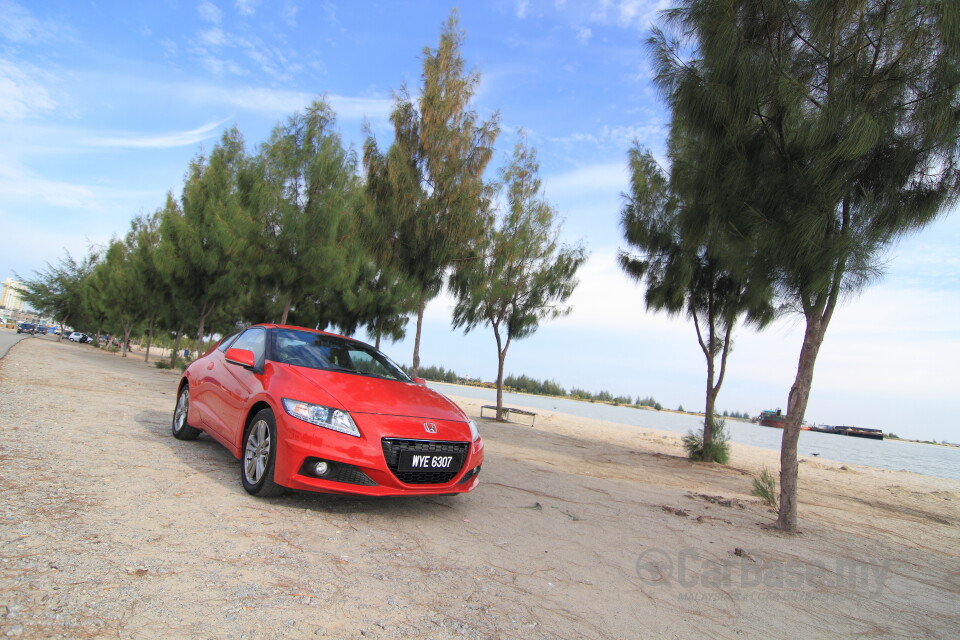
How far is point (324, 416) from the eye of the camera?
3.90 meters

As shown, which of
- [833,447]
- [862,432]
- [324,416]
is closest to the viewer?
[324,416]

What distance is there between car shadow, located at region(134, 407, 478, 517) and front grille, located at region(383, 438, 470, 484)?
1.35ft

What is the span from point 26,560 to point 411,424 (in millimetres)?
2316

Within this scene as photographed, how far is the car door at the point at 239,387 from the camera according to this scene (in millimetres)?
4531

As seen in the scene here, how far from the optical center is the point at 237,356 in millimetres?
4672

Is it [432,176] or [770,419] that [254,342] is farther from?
[770,419]

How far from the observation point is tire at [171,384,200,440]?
19.9 ft

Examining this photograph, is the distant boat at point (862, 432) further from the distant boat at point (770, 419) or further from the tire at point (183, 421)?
the tire at point (183, 421)

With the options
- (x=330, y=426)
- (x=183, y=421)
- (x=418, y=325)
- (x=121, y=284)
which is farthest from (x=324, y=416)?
(x=121, y=284)

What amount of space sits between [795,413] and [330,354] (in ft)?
16.5

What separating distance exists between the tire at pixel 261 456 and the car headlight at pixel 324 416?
0.22 metres

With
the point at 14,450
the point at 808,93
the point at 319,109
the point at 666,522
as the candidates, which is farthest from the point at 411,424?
the point at 319,109

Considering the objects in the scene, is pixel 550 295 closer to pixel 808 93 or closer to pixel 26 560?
pixel 808 93

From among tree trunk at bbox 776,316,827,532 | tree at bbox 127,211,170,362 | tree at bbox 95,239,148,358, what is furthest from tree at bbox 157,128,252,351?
tree trunk at bbox 776,316,827,532
